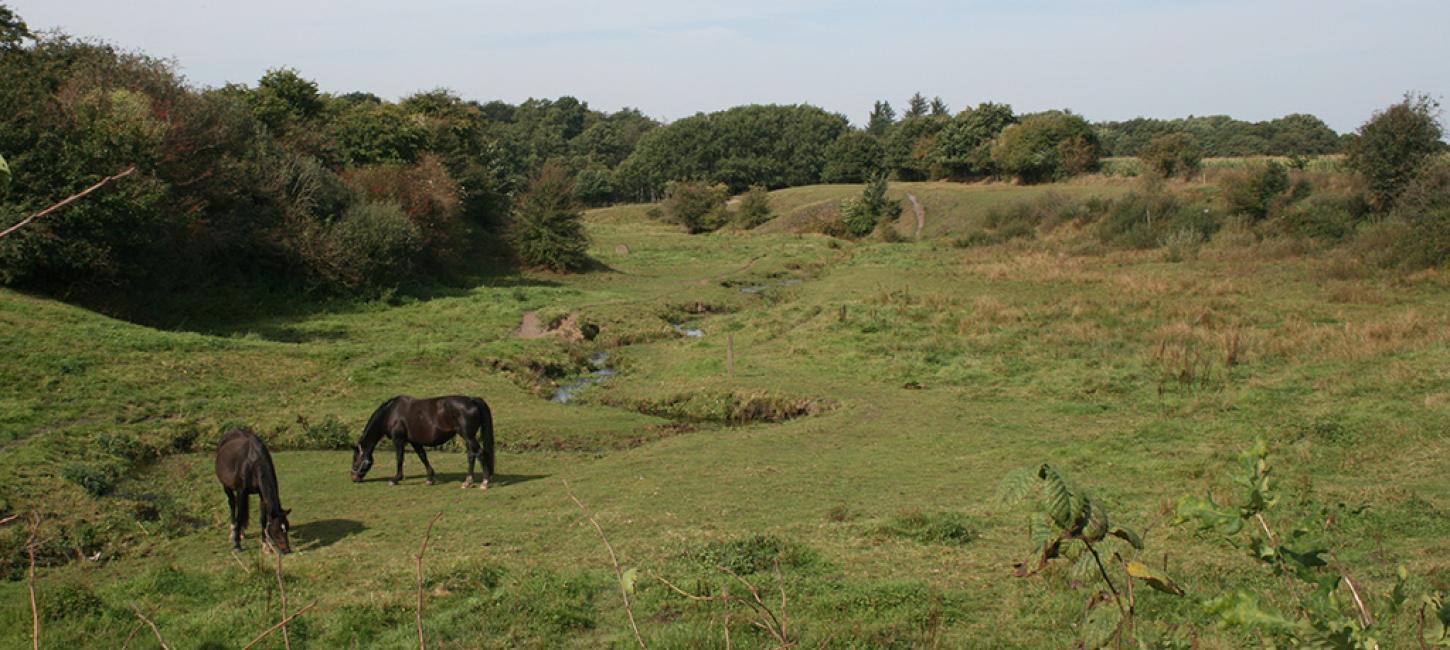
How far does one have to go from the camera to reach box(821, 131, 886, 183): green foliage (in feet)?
325

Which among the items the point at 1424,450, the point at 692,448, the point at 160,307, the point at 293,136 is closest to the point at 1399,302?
the point at 1424,450

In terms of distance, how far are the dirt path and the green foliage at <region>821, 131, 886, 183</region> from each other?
1976 cm

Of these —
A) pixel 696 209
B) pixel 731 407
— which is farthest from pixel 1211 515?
pixel 696 209

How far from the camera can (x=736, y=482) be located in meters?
14.9

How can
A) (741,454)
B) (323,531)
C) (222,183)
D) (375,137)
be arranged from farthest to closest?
(375,137), (222,183), (741,454), (323,531)

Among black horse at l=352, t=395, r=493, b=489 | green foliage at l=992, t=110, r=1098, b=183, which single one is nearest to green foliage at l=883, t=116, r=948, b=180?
green foliage at l=992, t=110, r=1098, b=183

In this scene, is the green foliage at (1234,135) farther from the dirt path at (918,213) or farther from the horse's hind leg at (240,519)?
the horse's hind leg at (240,519)

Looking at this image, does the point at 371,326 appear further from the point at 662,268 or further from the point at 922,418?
the point at 662,268

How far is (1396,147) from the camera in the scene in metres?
43.2

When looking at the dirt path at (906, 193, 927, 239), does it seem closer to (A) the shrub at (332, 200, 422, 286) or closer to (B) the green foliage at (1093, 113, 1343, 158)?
(B) the green foliage at (1093, 113, 1343, 158)

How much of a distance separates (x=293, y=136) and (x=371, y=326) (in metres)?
14.3

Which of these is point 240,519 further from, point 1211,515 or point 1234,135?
point 1234,135

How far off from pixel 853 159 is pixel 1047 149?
24.8 m

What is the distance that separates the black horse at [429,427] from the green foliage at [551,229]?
30.8m
